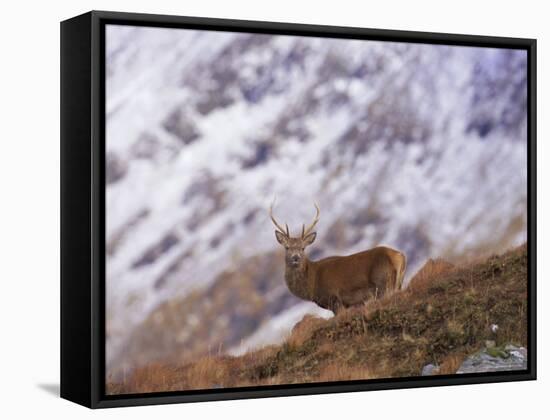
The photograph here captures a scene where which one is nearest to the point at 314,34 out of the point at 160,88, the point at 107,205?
the point at 160,88

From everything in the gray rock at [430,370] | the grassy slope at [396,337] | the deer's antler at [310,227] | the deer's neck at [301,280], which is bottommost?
the gray rock at [430,370]

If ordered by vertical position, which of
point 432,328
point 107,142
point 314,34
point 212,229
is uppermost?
point 314,34

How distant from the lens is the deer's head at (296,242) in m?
9.05

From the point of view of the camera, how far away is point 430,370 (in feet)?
31.1

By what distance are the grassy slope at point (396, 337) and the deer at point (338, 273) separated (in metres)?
0.09

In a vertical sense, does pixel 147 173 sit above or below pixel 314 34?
below

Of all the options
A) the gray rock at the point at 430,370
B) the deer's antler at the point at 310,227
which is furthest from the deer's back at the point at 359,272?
the gray rock at the point at 430,370

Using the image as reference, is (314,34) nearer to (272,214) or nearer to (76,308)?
(272,214)

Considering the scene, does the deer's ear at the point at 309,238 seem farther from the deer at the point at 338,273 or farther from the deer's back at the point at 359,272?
the deer's back at the point at 359,272

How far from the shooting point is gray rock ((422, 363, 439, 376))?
9.47m

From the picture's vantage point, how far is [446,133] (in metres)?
9.59

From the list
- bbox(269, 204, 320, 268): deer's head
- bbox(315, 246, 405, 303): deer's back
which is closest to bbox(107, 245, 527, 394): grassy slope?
bbox(315, 246, 405, 303): deer's back

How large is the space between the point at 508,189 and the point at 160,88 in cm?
271

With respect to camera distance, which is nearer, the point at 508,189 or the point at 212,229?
the point at 212,229
